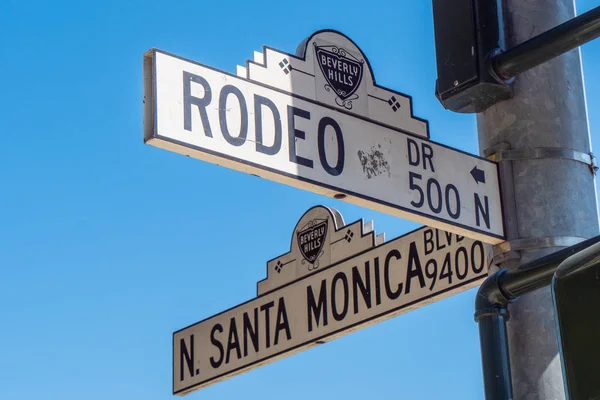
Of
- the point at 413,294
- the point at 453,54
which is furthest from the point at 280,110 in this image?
the point at 413,294

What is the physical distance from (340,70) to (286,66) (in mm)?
246

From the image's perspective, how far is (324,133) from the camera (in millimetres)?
3771

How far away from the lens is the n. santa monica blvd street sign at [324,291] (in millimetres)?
4887

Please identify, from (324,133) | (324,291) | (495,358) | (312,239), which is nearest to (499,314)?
(495,358)

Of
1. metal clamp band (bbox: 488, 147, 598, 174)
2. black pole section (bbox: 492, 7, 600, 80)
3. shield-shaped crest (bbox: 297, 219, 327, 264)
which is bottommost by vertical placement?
black pole section (bbox: 492, 7, 600, 80)

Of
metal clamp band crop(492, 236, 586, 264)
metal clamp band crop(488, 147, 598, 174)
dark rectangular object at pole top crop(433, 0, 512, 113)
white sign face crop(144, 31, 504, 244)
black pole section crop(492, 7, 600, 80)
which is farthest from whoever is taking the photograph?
metal clamp band crop(488, 147, 598, 174)

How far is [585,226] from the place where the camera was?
12.3ft

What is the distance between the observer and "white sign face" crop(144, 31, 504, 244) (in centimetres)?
341

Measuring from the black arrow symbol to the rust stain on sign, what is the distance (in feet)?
1.14

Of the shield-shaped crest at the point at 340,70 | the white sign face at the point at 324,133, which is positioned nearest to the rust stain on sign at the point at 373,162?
the white sign face at the point at 324,133

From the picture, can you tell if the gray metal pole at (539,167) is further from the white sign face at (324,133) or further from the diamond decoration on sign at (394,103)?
the diamond decoration on sign at (394,103)

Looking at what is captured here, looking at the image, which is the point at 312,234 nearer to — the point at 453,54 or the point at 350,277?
the point at 350,277

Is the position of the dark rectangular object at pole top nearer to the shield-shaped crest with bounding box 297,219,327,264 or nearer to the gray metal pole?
the gray metal pole

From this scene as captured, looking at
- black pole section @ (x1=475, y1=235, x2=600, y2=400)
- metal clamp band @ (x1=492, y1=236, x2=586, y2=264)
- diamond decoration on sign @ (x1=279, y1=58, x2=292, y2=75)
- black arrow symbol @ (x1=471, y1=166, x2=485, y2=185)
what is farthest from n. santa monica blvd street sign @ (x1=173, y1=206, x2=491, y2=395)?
black pole section @ (x1=475, y1=235, x2=600, y2=400)
